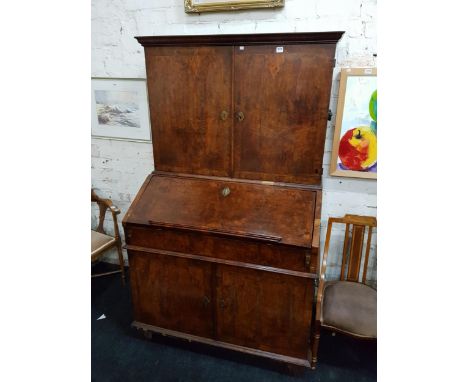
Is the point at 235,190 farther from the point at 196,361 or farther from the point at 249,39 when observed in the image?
the point at 196,361

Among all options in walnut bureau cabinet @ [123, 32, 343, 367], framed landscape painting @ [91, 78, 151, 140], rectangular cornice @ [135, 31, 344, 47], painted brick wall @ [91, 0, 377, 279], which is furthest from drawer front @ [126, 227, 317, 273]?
rectangular cornice @ [135, 31, 344, 47]

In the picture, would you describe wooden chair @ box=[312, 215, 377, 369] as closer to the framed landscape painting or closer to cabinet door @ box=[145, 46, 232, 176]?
cabinet door @ box=[145, 46, 232, 176]

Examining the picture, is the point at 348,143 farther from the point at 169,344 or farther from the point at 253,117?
the point at 169,344

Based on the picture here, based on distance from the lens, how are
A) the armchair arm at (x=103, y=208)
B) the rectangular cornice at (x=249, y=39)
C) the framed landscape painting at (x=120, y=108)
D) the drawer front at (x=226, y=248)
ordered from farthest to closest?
the armchair arm at (x=103, y=208) < the framed landscape painting at (x=120, y=108) < the drawer front at (x=226, y=248) < the rectangular cornice at (x=249, y=39)

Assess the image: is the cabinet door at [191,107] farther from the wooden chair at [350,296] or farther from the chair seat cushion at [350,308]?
the chair seat cushion at [350,308]

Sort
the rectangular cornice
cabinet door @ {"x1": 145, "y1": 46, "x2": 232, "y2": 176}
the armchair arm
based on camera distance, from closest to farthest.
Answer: the rectangular cornice < cabinet door @ {"x1": 145, "y1": 46, "x2": 232, "y2": 176} < the armchair arm

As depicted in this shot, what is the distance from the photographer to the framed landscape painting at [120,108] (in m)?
2.25

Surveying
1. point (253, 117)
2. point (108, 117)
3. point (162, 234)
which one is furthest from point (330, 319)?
point (108, 117)

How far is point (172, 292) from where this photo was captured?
1.85 meters

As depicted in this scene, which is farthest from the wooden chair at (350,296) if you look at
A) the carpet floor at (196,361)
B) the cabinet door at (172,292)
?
the cabinet door at (172,292)

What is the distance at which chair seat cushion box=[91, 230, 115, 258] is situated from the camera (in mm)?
2275

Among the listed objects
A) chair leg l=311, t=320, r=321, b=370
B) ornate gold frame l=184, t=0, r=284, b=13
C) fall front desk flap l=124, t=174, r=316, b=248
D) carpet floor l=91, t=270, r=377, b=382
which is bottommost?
carpet floor l=91, t=270, r=377, b=382

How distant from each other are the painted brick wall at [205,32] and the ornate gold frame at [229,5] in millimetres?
40

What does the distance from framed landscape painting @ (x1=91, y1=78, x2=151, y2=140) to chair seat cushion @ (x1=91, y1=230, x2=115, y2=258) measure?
0.80 meters
